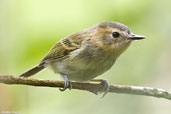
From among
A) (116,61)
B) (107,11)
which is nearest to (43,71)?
(116,61)

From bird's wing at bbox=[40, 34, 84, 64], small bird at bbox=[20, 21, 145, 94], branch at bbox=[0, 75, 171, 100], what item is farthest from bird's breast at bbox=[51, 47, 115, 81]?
branch at bbox=[0, 75, 171, 100]

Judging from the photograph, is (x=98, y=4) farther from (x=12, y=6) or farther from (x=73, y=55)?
(x=12, y=6)

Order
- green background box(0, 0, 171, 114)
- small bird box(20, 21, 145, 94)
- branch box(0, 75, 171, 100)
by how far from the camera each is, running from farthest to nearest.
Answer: small bird box(20, 21, 145, 94)
green background box(0, 0, 171, 114)
branch box(0, 75, 171, 100)

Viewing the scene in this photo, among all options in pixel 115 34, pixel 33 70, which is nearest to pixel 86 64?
pixel 115 34

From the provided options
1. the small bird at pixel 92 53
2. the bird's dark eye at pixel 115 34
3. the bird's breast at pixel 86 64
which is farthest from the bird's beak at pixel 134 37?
the bird's breast at pixel 86 64

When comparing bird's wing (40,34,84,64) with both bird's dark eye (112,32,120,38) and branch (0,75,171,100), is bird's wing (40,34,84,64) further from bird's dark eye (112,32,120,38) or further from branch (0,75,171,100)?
branch (0,75,171,100)
